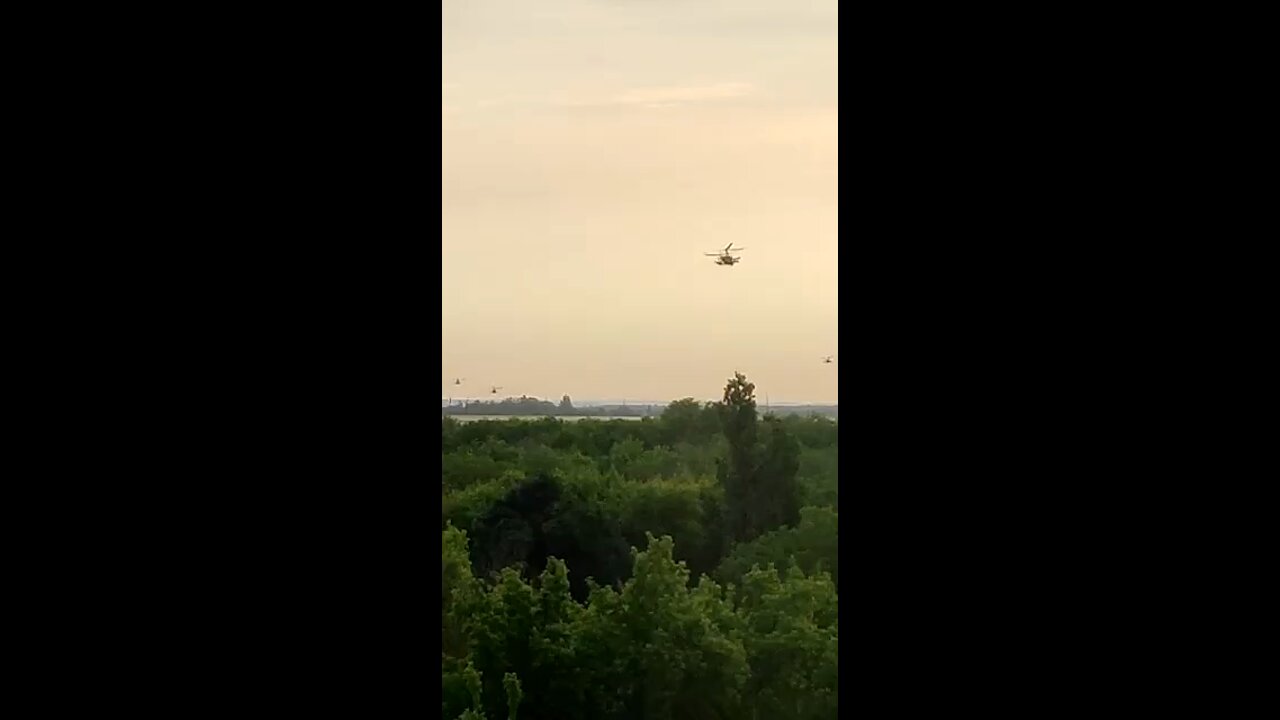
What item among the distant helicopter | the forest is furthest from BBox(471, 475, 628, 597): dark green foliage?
the distant helicopter

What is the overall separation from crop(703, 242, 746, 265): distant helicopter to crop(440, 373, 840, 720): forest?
0.23 m

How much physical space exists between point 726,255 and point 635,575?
1.96ft

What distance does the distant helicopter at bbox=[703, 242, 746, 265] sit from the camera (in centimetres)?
192

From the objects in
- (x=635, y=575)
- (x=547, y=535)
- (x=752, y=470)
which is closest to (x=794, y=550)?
(x=752, y=470)

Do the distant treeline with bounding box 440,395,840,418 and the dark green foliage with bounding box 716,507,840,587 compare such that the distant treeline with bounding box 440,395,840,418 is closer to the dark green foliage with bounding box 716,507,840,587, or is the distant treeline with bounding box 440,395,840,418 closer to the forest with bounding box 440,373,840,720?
the forest with bounding box 440,373,840,720

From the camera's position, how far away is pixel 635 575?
1947 millimetres

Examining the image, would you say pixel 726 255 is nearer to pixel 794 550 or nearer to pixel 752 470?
pixel 752 470

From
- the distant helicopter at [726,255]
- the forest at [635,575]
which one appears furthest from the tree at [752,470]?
the distant helicopter at [726,255]

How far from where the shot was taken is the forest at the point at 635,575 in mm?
1907

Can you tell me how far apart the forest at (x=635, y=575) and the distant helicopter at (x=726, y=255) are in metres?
0.23

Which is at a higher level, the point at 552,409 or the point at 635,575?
the point at 552,409

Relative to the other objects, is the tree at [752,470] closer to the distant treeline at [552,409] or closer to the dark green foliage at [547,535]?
the distant treeline at [552,409]
